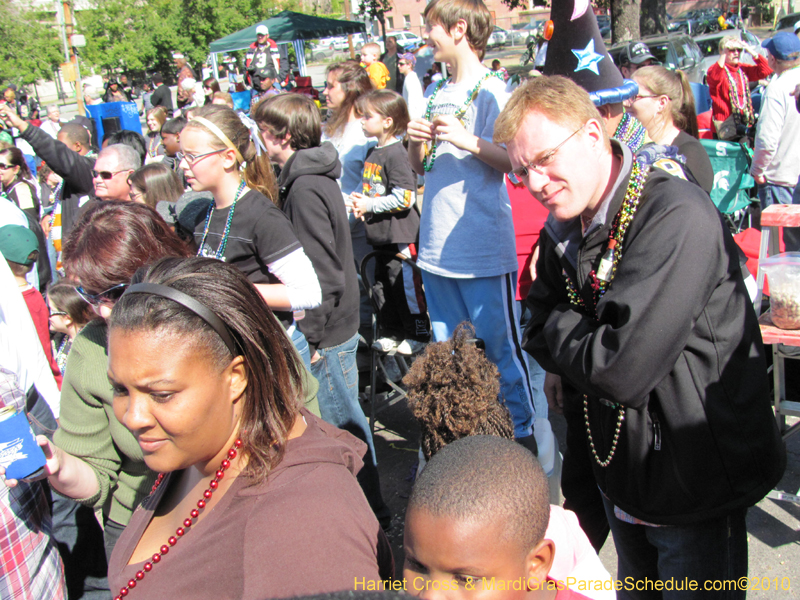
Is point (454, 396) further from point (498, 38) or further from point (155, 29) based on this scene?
point (498, 38)

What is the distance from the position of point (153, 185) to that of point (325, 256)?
1.69m

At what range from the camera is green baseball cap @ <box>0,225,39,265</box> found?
364cm

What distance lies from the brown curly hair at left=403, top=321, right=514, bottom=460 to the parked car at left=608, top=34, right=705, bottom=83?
38.5 feet

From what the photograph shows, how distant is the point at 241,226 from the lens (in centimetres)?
274

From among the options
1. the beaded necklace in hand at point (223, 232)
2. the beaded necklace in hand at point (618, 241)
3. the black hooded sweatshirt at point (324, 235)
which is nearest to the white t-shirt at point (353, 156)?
the black hooded sweatshirt at point (324, 235)

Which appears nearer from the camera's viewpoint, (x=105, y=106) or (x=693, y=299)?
(x=693, y=299)

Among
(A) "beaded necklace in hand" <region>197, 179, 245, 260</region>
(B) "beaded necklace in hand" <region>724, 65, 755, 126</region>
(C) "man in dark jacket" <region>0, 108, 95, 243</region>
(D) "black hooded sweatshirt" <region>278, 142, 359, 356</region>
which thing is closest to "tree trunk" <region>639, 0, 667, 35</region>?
(B) "beaded necklace in hand" <region>724, 65, 755, 126</region>

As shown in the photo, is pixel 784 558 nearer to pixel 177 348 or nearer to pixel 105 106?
pixel 177 348

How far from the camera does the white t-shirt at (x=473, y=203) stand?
309cm

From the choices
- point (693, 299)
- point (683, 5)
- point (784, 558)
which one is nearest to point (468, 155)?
point (693, 299)

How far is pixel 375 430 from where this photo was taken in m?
4.38

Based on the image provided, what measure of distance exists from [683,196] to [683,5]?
6506 cm

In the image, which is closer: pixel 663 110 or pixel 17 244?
pixel 17 244

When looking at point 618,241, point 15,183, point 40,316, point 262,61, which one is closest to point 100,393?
point 618,241
